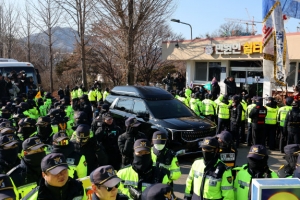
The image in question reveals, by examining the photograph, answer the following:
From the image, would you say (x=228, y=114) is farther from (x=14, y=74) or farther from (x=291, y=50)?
(x=14, y=74)

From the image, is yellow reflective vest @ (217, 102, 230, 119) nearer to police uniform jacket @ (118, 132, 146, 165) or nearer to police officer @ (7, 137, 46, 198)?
police uniform jacket @ (118, 132, 146, 165)

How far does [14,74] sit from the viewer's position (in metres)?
15.3

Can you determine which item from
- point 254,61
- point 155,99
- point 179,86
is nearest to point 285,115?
point 155,99

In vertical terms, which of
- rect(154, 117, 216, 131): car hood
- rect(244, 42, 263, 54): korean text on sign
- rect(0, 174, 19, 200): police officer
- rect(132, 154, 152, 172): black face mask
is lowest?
rect(154, 117, 216, 131): car hood

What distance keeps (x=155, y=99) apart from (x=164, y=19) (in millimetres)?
9763

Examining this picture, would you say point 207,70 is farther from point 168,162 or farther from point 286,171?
point 286,171

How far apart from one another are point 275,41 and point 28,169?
975cm

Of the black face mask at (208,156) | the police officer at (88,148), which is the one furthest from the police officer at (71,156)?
the black face mask at (208,156)

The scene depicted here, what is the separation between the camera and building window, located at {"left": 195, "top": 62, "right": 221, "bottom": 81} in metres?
21.2

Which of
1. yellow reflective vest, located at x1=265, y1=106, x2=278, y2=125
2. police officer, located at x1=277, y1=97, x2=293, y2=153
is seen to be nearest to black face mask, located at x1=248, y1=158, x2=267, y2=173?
police officer, located at x1=277, y1=97, x2=293, y2=153

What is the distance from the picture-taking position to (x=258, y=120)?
32.7 feet

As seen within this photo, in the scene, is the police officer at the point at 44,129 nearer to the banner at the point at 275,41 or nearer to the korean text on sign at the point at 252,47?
the banner at the point at 275,41

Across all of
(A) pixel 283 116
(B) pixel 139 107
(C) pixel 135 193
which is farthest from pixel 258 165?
(A) pixel 283 116

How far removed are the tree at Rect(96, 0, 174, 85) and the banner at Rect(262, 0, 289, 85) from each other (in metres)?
7.09
